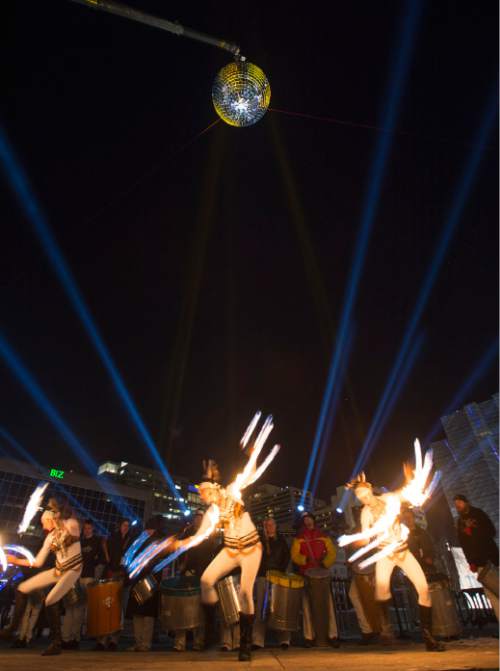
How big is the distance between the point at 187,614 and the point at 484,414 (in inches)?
3568

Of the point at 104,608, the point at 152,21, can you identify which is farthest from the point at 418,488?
the point at 152,21

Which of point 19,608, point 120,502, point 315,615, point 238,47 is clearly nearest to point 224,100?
point 238,47

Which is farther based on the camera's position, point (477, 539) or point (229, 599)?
point (477, 539)

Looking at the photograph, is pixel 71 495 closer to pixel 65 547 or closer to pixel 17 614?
pixel 17 614

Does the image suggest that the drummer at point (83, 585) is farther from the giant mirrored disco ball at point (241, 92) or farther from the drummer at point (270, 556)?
the giant mirrored disco ball at point (241, 92)

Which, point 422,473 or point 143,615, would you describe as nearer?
point 143,615

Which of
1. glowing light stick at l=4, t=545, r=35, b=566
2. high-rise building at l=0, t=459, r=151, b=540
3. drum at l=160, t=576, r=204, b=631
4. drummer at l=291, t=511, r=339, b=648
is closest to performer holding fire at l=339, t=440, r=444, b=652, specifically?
drummer at l=291, t=511, r=339, b=648

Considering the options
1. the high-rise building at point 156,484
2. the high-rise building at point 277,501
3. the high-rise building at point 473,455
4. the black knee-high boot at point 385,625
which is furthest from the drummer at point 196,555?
the high-rise building at point 277,501

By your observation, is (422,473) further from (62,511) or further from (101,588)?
(62,511)

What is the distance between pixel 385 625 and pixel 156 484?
409 feet

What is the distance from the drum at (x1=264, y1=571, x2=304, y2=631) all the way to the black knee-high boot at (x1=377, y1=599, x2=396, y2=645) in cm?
144

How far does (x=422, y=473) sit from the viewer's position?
7203 millimetres

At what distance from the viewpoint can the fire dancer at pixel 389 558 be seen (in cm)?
597

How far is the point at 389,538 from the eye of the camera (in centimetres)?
645
